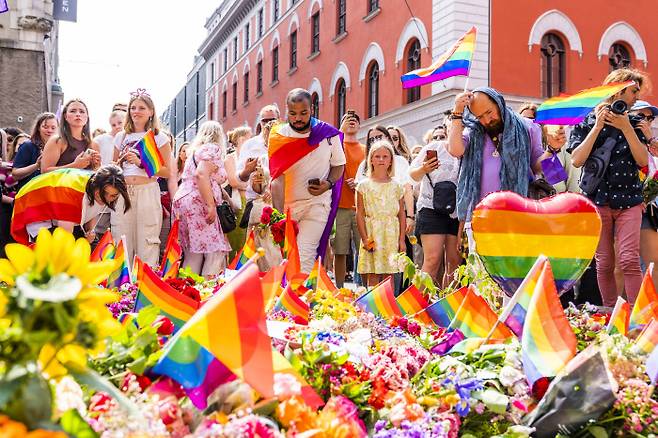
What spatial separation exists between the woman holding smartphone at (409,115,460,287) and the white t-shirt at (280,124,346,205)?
598 millimetres

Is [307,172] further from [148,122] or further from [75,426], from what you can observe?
[75,426]

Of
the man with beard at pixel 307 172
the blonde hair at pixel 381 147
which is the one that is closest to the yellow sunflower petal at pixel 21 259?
the man with beard at pixel 307 172

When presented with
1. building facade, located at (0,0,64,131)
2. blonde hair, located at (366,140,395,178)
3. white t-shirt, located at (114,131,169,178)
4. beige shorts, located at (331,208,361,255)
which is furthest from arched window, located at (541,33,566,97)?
white t-shirt, located at (114,131,169,178)

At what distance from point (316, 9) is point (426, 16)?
8.04m

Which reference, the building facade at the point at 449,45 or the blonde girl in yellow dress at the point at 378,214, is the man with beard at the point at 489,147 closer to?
the blonde girl in yellow dress at the point at 378,214

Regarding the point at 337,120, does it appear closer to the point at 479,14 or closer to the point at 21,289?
the point at 479,14

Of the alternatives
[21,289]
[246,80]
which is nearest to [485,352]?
[21,289]

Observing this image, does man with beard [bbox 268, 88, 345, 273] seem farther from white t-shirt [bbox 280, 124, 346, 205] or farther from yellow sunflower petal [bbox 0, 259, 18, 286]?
yellow sunflower petal [bbox 0, 259, 18, 286]

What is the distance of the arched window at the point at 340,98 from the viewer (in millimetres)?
21797

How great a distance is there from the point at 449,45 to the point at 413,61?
1.89 metres

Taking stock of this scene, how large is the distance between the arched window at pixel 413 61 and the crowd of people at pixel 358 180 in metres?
10.8

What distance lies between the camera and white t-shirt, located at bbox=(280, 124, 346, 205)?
214 inches

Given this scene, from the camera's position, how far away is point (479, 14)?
1574 centimetres

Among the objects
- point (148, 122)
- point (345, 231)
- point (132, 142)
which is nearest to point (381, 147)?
point (345, 231)
